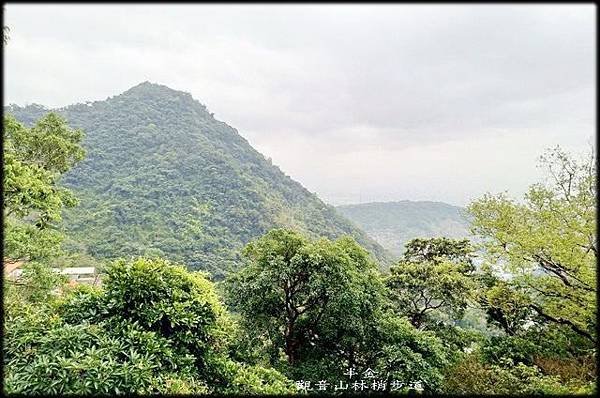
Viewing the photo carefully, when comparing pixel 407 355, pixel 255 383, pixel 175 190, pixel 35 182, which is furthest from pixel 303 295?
pixel 175 190

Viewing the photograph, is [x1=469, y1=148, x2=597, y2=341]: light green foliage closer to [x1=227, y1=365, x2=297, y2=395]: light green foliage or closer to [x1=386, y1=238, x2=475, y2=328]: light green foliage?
[x1=386, y1=238, x2=475, y2=328]: light green foliage

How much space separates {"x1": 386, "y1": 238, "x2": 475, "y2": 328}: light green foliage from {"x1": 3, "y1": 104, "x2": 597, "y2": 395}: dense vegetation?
0.04 meters

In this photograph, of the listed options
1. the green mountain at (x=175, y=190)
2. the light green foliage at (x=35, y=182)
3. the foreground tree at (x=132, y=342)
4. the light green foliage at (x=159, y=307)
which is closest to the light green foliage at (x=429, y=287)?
the foreground tree at (x=132, y=342)

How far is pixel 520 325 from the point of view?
9.52 m

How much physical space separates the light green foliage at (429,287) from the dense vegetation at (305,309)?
44 millimetres

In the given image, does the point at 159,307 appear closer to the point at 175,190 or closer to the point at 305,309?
the point at 305,309

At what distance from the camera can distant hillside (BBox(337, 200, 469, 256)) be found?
71.7 m

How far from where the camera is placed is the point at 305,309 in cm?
774

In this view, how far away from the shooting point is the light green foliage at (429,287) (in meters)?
10.2

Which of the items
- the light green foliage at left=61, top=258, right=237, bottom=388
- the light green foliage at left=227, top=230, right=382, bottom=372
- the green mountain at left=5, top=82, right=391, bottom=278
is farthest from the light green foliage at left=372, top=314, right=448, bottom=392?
the green mountain at left=5, top=82, right=391, bottom=278

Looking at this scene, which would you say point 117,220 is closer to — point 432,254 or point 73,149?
point 73,149

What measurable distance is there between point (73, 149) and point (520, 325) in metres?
11.1

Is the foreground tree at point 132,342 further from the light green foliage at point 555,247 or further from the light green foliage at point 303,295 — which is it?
the light green foliage at point 555,247

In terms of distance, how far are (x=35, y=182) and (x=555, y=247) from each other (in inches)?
345
